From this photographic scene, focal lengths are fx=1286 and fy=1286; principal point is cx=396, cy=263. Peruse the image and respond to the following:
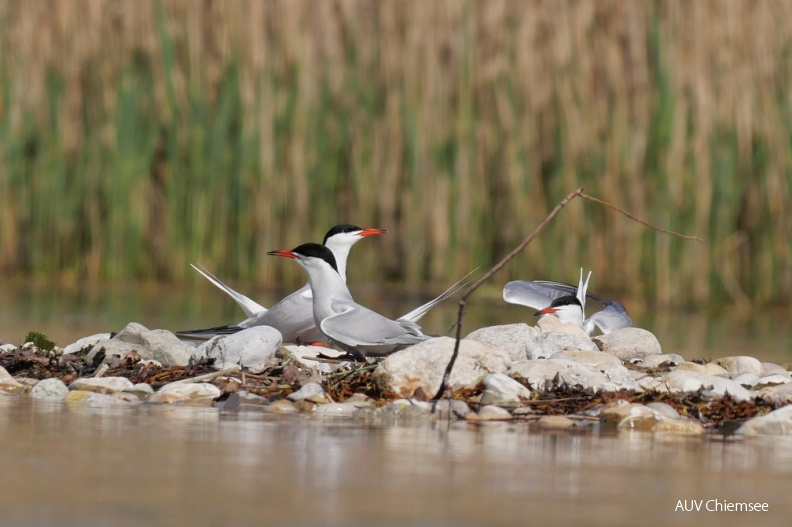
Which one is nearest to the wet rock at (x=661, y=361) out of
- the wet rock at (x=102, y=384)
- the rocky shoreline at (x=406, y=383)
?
the rocky shoreline at (x=406, y=383)

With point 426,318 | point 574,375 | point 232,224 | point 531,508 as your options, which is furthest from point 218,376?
point 232,224

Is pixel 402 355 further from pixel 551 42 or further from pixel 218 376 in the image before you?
pixel 551 42

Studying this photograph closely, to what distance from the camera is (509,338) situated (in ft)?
19.0

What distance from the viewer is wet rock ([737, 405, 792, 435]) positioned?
391 centimetres

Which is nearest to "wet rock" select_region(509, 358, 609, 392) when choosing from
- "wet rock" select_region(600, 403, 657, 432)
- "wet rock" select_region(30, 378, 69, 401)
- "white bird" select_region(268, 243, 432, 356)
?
"wet rock" select_region(600, 403, 657, 432)

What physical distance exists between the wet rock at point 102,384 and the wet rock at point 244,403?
48cm

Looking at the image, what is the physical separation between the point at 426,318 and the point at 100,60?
3343 mm

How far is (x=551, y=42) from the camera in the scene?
31.1 feet

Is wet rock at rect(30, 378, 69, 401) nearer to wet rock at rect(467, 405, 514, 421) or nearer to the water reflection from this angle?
the water reflection

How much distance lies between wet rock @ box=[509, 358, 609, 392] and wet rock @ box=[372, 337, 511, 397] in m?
0.20

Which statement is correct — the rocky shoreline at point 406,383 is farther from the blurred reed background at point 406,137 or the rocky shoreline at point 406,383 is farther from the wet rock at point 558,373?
the blurred reed background at point 406,137

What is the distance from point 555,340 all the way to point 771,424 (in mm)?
2028

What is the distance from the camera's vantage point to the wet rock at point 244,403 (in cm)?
422

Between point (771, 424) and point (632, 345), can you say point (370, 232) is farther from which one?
point (771, 424)
